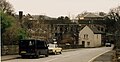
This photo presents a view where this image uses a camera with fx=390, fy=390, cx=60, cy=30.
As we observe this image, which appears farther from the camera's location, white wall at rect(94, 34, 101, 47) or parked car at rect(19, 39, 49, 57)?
white wall at rect(94, 34, 101, 47)

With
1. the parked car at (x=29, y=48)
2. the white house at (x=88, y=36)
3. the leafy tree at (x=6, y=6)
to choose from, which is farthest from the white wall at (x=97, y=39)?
the parked car at (x=29, y=48)

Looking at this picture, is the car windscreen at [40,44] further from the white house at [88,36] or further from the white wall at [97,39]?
the white wall at [97,39]

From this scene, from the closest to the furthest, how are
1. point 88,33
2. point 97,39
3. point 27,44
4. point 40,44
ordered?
point 27,44 → point 40,44 → point 88,33 → point 97,39

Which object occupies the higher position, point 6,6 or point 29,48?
point 6,6

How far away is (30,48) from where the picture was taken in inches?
1677

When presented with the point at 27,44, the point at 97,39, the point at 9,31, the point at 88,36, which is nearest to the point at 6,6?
the point at 9,31

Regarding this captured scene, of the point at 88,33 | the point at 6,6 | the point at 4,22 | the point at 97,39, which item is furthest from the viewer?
the point at 97,39

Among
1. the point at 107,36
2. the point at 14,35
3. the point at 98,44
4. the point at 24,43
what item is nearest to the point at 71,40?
the point at 98,44

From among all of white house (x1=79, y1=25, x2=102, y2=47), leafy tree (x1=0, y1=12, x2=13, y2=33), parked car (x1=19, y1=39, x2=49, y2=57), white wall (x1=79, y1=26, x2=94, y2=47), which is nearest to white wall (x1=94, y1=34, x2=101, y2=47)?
white house (x1=79, y1=25, x2=102, y2=47)

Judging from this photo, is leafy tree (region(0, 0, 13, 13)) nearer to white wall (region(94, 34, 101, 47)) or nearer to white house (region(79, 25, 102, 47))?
white house (region(79, 25, 102, 47))

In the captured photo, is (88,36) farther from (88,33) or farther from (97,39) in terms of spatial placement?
(97,39)

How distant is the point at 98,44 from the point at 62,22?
51.0ft

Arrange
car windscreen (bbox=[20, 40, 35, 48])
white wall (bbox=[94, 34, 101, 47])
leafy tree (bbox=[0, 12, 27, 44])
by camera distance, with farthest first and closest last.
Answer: white wall (bbox=[94, 34, 101, 47]) → leafy tree (bbox=[0, 12, 27, 44]) → car windscreen (bbox=[20, 40, 35, 48])

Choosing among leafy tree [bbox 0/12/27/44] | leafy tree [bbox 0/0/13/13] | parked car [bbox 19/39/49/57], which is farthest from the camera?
leafy tree [bbox 0/0/13/13]
